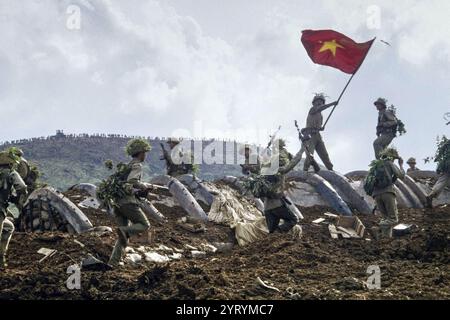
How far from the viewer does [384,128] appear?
53.3 feet

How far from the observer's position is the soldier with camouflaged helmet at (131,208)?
9016mm

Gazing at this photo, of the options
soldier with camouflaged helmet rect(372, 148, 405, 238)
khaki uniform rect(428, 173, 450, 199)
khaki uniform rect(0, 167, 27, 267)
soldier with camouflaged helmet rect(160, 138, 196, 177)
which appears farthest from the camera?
soldier with camouflaged helmet rect(160, 138, 196, 177)

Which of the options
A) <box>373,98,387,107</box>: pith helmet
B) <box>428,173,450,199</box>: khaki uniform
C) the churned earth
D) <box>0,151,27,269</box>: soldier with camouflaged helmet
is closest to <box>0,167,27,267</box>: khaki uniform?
<box>0,151,27,269</box>: soldier with camouflaged helmet

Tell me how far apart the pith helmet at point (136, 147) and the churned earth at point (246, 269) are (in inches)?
74.7

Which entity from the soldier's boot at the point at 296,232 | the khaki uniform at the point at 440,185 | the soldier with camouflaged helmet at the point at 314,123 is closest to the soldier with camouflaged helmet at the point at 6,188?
the soldier's boot at the point at 296,232

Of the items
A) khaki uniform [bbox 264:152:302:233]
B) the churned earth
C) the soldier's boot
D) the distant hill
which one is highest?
the distant hill

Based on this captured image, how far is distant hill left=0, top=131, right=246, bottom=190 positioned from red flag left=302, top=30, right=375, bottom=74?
54.2m

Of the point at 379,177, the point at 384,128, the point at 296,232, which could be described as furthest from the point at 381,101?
the point at 296,232

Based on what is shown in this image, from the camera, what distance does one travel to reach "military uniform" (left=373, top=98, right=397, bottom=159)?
1611cm

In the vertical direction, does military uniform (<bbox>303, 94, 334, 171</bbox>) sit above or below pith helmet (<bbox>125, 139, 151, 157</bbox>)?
above

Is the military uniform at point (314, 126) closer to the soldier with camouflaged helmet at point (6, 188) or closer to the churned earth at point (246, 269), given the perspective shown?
the churned earth at point (246, 269)

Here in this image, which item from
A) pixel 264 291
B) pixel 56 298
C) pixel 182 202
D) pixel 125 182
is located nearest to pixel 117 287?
pixel 56 298

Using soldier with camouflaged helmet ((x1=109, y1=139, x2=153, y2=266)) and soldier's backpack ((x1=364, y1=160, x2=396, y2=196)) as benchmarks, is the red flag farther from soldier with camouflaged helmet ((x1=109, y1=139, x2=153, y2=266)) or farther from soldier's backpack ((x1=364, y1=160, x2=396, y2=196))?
soldier with camouflaged helmet ((x1=109, y1=139, x2=153, y2=266))

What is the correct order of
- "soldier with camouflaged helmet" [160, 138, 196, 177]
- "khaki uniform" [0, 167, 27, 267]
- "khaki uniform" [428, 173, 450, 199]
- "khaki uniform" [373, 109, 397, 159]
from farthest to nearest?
"khaki uniform" [373, 109, 397, 159] → "soldier with camouflaged helmet" [160, 138, 196, 177] → "khaki uniform" [428, 173, 450, 199] → "khaki uniform" [0, 167, 27, 267]
